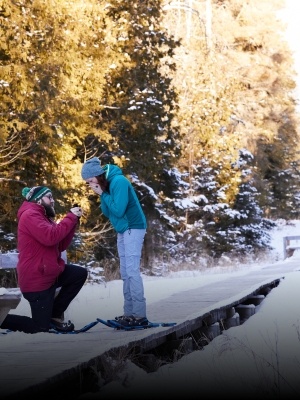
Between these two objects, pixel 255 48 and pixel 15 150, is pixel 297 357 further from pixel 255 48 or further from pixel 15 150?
pixel 255 48

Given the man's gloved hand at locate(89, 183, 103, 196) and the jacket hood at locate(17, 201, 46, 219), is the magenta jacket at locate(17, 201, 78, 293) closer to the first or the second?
the jacket hood at locate(17, 201, 46, 219)

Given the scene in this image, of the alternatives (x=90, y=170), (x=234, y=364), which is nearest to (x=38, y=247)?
(x=90, y=170)

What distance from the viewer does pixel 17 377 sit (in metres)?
5.95

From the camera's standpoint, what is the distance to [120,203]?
8.85 m

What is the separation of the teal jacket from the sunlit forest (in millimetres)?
7189

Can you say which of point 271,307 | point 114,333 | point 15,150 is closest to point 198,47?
point 15,150

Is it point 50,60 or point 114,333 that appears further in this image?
point 50,60

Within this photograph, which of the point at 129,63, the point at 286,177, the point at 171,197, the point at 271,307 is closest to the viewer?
the point at 271,307

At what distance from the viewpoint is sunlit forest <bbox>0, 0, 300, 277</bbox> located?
17.4 metres

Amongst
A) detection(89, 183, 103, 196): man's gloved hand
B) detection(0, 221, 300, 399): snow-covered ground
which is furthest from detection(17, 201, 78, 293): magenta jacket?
detection(0, 221, 300, 399): snow-covered ground

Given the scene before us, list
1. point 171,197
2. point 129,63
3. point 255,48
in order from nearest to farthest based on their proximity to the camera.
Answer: point 129,63
point 171,197
point 255,48

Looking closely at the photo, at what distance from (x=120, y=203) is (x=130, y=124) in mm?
13670

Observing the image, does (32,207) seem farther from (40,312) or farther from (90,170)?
(40,312)

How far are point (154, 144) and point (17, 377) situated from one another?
17.2 metres
